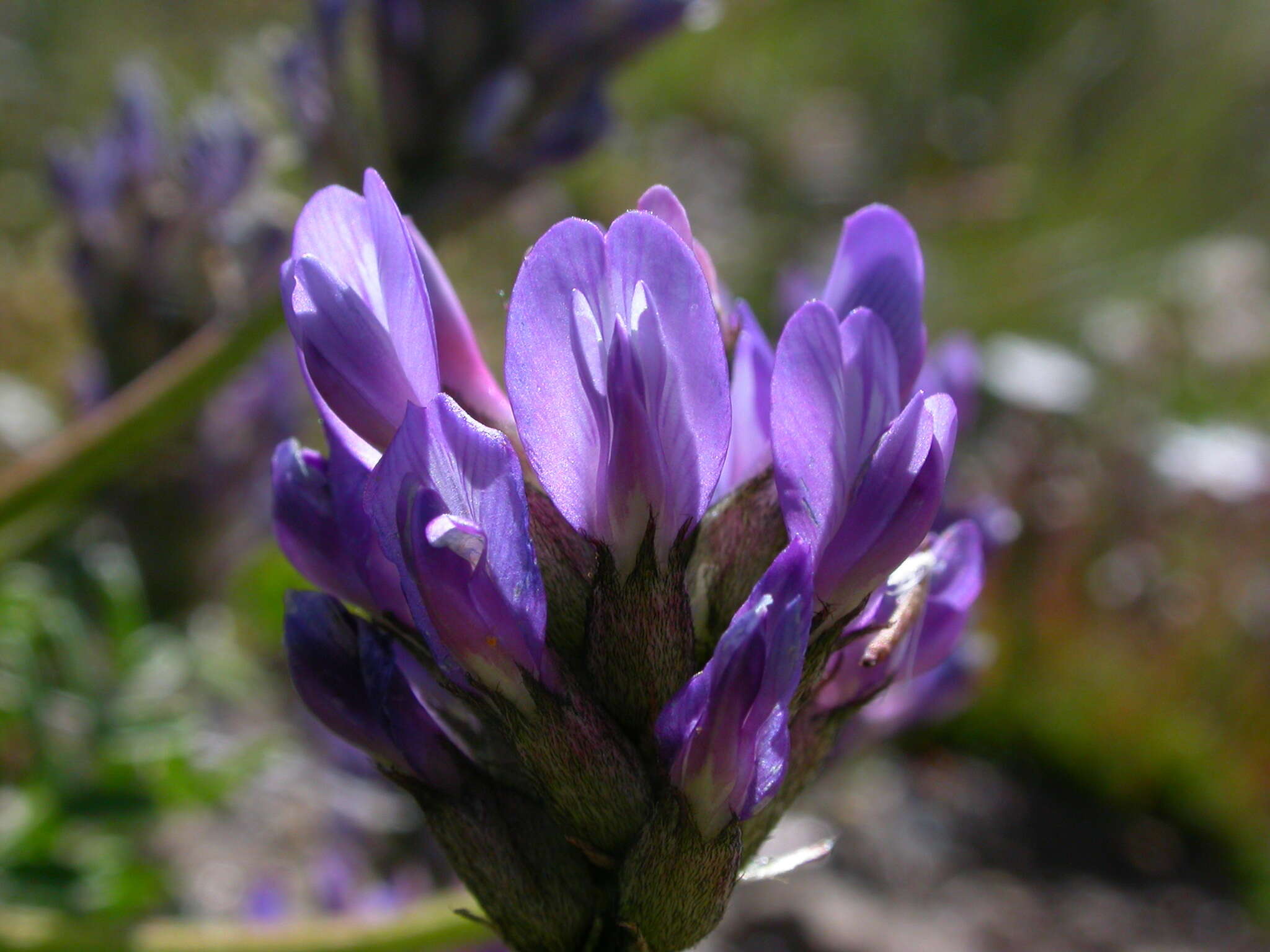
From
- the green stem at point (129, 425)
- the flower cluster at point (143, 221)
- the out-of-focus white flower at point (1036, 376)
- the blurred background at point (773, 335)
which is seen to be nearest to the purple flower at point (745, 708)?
the blurred background at point (773, 335)

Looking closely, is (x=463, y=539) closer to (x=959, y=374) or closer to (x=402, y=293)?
(x=402, y=293)

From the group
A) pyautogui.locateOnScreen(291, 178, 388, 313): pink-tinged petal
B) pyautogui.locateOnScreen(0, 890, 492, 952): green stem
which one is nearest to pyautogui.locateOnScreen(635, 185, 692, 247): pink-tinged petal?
pyautogui.locateOnScreen(291, 178, 388, 313): pink-tinged petal

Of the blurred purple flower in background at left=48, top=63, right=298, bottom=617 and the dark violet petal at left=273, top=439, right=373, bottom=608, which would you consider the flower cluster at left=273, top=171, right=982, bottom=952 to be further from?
the blurred purple flower in background at left=48, top=63, right=298, bottom=617

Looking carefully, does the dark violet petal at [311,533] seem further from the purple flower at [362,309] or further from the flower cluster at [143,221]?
the flower cluster at [143,221]

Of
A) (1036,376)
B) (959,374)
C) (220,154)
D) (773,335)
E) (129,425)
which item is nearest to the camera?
(959,374)

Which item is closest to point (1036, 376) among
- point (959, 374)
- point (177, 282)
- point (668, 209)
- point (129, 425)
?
point (177, 282)

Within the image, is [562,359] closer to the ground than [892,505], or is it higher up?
higher up

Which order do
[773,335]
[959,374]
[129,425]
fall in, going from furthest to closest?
[773,335], [129,425], [959,374]
